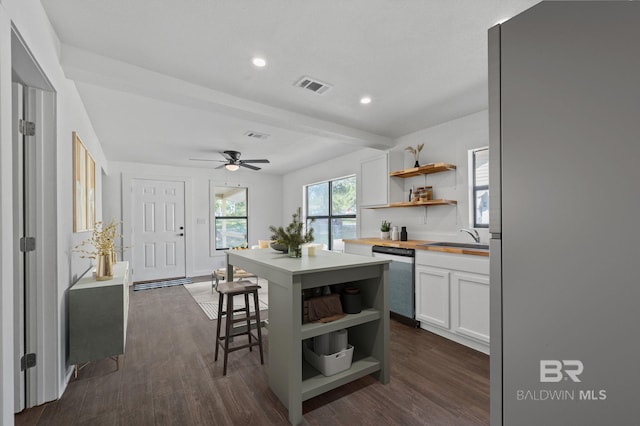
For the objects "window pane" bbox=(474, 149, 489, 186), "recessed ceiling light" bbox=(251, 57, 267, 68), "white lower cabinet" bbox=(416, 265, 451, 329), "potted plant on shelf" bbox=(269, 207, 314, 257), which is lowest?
"white lower cabinet" bbox=(416, 265, 451, 329)

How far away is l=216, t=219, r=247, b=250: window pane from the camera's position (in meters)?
6.72

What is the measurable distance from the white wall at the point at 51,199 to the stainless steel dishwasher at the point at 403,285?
113 inches

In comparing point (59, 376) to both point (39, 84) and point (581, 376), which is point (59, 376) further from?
point (581, 376)

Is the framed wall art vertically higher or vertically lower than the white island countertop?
higher

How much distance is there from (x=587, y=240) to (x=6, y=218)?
1842mm

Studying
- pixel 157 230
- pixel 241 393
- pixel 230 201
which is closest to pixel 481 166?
pixel 241 393

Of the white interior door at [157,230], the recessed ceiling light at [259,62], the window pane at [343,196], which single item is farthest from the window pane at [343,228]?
the recessed ceiling light at [259,62]

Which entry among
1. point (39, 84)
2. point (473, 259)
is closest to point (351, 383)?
point (473, 259)

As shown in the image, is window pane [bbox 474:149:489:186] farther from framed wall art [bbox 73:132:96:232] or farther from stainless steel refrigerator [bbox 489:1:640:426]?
framed wall art [bbox 73:132:96:232]

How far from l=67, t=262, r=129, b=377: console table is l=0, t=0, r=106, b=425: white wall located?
69 millimetres

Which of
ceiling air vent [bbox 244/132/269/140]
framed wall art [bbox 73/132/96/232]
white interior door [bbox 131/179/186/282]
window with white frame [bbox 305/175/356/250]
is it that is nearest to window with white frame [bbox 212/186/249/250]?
white interior door [bbox 131/179/186/282]

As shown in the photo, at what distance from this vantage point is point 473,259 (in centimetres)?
263

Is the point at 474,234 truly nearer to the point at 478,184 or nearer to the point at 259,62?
the point at 478,184

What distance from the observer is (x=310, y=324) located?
6.31ft
